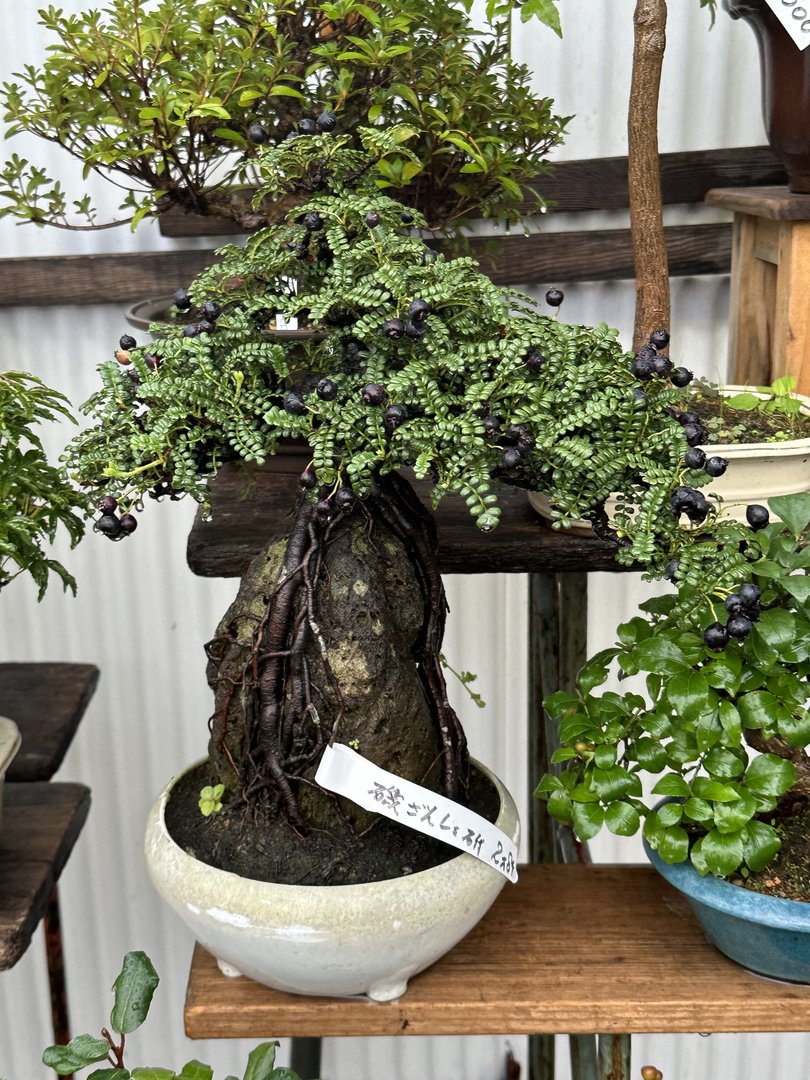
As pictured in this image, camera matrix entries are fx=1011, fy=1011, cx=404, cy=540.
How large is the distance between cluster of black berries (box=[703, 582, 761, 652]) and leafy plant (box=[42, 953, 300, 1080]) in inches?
18.4

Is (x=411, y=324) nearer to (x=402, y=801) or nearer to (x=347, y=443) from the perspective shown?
(x=347, y=443)

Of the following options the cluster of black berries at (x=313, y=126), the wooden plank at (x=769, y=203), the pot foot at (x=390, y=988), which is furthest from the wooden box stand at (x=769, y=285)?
the pot foot at (x=390, y=988)

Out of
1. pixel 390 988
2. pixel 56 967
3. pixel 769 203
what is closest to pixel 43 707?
pixel 56 967

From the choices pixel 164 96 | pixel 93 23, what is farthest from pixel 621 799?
pixel 93 23

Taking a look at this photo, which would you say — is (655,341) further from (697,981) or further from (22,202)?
(22,202)

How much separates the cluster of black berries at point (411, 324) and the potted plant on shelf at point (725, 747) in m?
0.24

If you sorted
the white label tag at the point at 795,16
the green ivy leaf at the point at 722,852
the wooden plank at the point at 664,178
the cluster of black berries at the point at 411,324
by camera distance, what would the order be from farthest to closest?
the wooden plank at the point at 664,178 < the white label tag at the point at 795,16 < the green ivy leaf at the point at 722,852 < the cluster of black berries at the point at 411,324

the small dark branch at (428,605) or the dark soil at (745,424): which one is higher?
the dark soil at (745,424)

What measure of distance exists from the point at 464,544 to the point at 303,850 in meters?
0.31

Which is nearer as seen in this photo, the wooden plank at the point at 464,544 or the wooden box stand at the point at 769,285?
the wooden plank at the point at 464,544

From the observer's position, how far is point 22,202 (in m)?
1.13

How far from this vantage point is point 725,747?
29.8 inches

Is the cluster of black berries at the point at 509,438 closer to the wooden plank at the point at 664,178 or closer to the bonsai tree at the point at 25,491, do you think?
the bonsai tree at the point at 25,491

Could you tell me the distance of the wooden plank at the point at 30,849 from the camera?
852 mm
